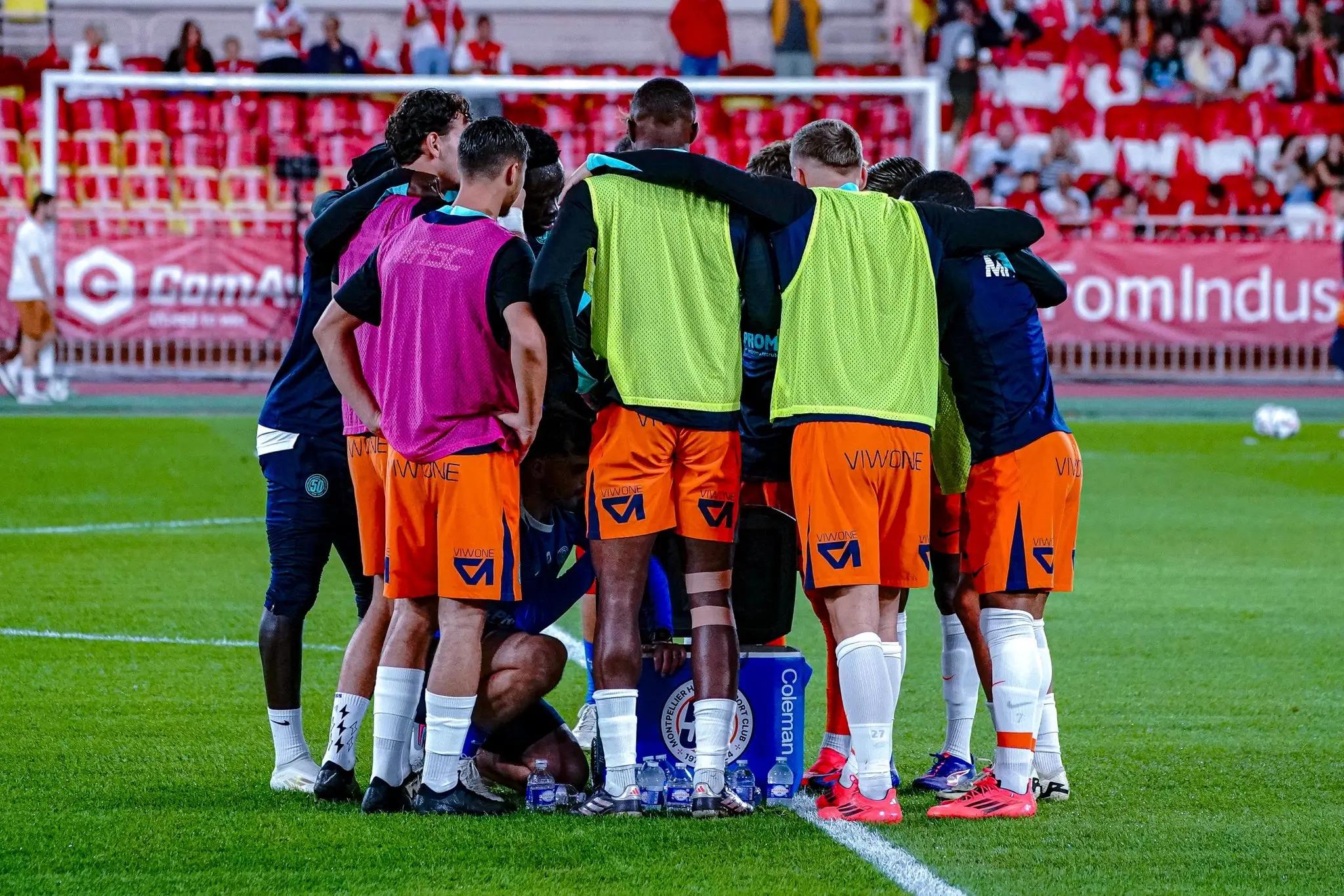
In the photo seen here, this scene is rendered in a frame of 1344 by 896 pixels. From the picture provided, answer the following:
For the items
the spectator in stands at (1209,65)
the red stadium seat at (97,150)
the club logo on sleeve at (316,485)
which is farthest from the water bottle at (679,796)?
the spectator in stands at (1209,65)

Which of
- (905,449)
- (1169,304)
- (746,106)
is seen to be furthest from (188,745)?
(746,106)

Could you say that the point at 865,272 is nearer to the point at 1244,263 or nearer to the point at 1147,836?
the point at 1147,836

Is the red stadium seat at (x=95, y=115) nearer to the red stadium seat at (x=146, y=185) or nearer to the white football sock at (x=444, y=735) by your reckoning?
the red stadium seat at (x=146, y=185)

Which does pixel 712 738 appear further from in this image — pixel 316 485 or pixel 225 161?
pixel 225 161

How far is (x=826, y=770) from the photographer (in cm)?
601

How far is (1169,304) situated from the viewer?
21.2 m

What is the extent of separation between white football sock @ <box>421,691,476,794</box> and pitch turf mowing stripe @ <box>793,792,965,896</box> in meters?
1.04

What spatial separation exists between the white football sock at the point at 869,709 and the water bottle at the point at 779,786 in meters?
0.41

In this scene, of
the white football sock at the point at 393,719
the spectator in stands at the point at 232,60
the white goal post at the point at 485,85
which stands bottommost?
the white football sock at the point at 393,719

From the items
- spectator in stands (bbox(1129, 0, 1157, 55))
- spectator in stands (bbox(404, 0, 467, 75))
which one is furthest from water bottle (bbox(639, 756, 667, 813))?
spectator in stands (bbox(1129, 0, 1157, 55))

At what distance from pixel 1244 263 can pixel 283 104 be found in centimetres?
1235

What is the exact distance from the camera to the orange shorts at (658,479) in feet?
17.9

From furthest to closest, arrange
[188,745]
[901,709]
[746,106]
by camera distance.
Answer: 1. [746,106]
2. [901,709]
3. [188,745]

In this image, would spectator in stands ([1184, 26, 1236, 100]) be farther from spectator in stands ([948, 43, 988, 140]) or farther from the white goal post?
the white goal post
